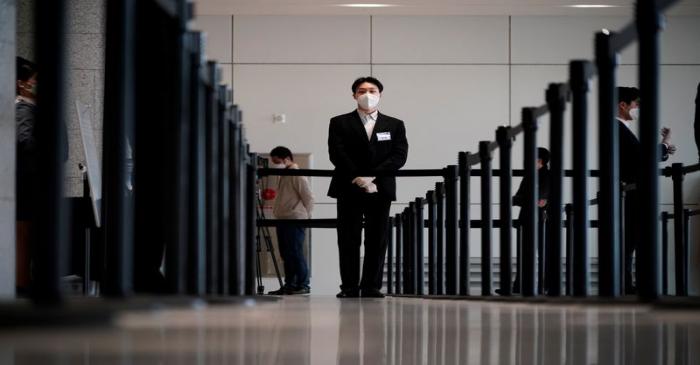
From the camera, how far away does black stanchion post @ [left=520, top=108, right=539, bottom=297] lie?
298 cm

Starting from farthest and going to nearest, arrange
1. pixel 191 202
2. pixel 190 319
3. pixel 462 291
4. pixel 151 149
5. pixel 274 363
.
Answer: pixel 462 291
pixel 151 149
pixel 191 202
pixel 274 363
pixel 190 319

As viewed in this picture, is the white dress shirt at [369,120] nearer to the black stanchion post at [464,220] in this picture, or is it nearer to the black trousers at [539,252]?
the black trousers at [539,252]

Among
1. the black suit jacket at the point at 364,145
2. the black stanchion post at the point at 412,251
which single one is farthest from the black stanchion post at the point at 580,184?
the black suit jacket at the point at 364,145

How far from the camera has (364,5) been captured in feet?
38.2

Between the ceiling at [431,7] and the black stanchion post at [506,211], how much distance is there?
7978mm

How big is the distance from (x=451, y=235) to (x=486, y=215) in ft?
3.02

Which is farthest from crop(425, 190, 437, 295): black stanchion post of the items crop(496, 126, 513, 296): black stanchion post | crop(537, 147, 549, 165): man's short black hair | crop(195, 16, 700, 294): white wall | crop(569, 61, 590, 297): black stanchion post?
crop(195, 16, 700, 294): white wall

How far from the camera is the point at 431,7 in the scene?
1166 cm

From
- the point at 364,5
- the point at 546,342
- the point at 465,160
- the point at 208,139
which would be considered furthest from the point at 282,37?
the point at 546,342

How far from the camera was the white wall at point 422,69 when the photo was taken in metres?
11.7

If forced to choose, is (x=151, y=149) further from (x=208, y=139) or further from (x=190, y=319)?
(x=190, y=319)

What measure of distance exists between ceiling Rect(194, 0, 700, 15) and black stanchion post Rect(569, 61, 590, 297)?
9.27 m

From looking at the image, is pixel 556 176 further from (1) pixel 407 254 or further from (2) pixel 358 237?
(1) pixel 407 254

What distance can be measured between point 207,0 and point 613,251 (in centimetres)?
965
